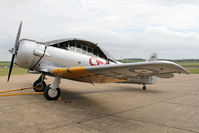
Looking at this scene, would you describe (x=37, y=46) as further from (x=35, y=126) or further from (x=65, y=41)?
(x=35, y=126)

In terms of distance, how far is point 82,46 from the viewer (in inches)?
262

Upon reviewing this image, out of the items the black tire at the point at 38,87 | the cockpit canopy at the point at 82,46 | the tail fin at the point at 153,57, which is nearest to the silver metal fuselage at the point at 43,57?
the cockpit canopy at the point at 82,46

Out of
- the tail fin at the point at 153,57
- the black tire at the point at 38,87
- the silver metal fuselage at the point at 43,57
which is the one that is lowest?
the black tire at the point at 38,87

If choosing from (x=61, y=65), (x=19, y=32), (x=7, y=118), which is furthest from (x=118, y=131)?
(x=19, y=32)

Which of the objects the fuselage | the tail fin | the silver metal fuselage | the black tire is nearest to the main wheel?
the silver metal fuselage

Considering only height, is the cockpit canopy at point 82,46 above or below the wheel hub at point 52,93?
above

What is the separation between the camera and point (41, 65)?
589 centimetres

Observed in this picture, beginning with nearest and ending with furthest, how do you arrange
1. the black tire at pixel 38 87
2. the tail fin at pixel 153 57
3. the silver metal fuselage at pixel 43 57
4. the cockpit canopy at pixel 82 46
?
1. the silver metal fuselage at pixel 43 57
2. the cockpit canopy at pixel 82 46
3. the black tire at pixel 38 87
4. the tail fin at pixel 153 57

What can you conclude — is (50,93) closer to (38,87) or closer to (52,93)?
(52,93)

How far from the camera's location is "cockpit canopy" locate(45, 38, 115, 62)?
6320 mm

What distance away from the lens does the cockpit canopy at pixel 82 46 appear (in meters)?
6.32

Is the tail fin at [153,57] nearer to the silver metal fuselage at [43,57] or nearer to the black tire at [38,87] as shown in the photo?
the silver metal fuselage at [43,57]

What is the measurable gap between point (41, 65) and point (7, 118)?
8.87 feet

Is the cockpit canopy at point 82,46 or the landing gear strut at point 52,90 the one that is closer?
the landing gear strut at point 52,90
